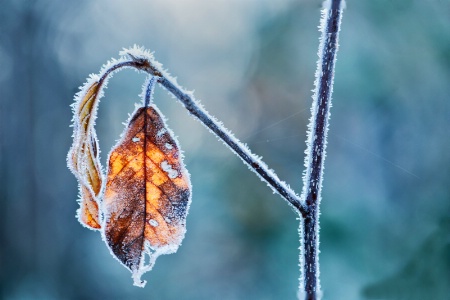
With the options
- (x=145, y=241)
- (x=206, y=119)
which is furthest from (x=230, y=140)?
(x=145, y=241)

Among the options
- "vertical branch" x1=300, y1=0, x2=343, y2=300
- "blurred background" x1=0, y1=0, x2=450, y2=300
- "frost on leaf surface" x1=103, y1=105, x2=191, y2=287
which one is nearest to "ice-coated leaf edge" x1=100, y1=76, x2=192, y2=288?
"frost on leaf surface" x1=103, y1=105, x2=191, y2=287

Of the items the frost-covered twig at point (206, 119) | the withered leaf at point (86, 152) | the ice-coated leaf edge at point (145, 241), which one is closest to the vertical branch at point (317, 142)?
the frost-covered twig at point (206, 119)

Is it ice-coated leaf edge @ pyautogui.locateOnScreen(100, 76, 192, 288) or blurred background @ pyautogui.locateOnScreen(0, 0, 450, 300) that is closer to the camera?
ice-coated leaf edge @ pyautogui.locateOnScreen(100, 76, 192, 288)

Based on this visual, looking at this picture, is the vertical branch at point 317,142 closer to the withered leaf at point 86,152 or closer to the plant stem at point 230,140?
the plant stem at point 230,140

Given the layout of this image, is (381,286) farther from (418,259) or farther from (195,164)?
(195,164)

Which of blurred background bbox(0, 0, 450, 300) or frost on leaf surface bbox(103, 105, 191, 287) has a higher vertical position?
Result: blurred background bbox(0, 0, 450, 300)

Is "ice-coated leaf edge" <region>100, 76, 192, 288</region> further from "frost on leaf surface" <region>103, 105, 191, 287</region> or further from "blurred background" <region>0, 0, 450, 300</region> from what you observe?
"blurred background" <region>0, 0, 450, 300</region>

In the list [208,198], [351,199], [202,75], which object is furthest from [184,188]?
[202,75]
